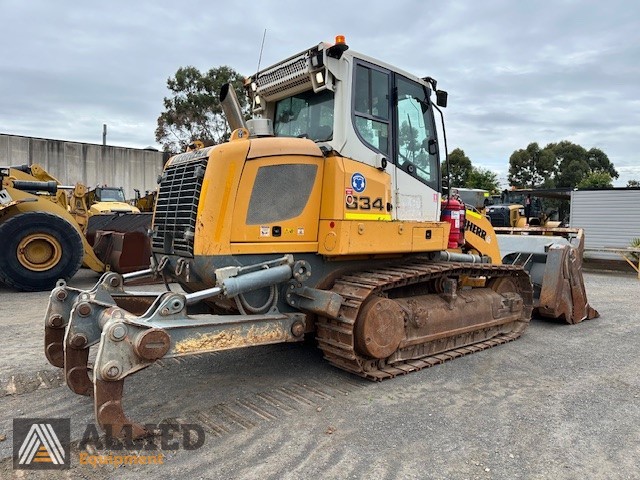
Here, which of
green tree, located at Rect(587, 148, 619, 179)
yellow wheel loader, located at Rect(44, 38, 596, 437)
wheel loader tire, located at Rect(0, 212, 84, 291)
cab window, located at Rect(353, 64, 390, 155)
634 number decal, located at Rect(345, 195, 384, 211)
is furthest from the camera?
green tree, located at Rect(587, 148, 619, 179)

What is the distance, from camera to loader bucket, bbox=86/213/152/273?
10.3 m

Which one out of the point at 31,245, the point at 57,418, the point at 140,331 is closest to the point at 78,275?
the point at 31,245

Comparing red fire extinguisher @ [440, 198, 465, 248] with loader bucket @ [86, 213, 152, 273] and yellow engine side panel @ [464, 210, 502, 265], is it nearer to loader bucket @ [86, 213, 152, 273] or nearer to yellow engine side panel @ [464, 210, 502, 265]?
yellow engine side panel @ [464, 210, 502, 265]

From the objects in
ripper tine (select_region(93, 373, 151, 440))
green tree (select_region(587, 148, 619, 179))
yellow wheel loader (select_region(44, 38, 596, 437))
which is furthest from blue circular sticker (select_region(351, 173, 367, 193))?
green tree (select_region(587, 148, 619, 179))

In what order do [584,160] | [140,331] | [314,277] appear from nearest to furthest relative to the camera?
→ 1. [140,331]
2. [314,277]
3. [584,160]

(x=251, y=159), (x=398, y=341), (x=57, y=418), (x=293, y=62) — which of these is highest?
(x=293, y=62)

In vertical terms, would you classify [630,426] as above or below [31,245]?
below

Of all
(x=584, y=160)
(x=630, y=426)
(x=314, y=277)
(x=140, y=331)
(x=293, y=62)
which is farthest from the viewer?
(x=584, y=160)

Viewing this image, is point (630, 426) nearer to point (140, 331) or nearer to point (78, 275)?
point (140, 331)

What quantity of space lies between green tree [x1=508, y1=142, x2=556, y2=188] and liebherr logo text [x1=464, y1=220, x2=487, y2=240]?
4761 centimetres

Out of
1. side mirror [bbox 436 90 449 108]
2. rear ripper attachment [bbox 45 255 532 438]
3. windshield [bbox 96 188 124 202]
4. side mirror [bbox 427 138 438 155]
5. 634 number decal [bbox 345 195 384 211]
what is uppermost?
side mirror [bbox 436 90 449 108]

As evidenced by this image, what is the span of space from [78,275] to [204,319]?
952cm

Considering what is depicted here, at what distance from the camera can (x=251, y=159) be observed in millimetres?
4266

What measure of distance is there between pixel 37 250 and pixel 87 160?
65.5ft
